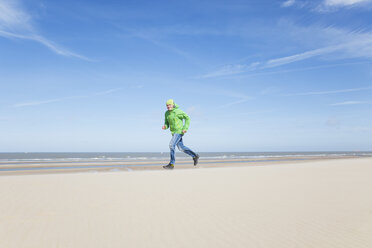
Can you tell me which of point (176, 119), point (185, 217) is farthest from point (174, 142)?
point (185, 217)

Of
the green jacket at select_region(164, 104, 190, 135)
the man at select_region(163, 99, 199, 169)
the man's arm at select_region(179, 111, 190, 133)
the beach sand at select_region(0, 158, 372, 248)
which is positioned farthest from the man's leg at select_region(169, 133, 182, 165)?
the beach sand at select_region(0, 158, 372, 248)

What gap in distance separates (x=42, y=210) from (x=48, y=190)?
1482 mm

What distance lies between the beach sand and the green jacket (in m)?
5.49

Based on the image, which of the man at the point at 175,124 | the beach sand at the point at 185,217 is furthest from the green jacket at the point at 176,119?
the beach sand at the point at 185,217

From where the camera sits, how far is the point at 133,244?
89.5 inches

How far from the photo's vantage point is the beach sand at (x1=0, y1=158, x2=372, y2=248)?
2.38m

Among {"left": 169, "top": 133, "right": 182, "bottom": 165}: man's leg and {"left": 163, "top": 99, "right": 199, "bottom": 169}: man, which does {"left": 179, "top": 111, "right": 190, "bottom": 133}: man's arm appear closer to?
{"left": 163, "top": 99, "right": 199, "bottom": 169}: man

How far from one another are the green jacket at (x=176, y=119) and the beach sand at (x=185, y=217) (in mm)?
5490

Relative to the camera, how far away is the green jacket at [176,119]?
10297 millimetres

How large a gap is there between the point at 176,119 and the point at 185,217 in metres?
7.33

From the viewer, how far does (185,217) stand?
3.08 meters

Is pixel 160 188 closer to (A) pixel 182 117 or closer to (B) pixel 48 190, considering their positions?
(B) pixel 48 190

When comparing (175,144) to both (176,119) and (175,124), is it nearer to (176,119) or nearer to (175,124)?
(175,124)

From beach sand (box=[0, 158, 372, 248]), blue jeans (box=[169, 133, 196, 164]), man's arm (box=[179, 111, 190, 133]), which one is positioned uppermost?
man's arm (box=[179, 111, 190, 133])
